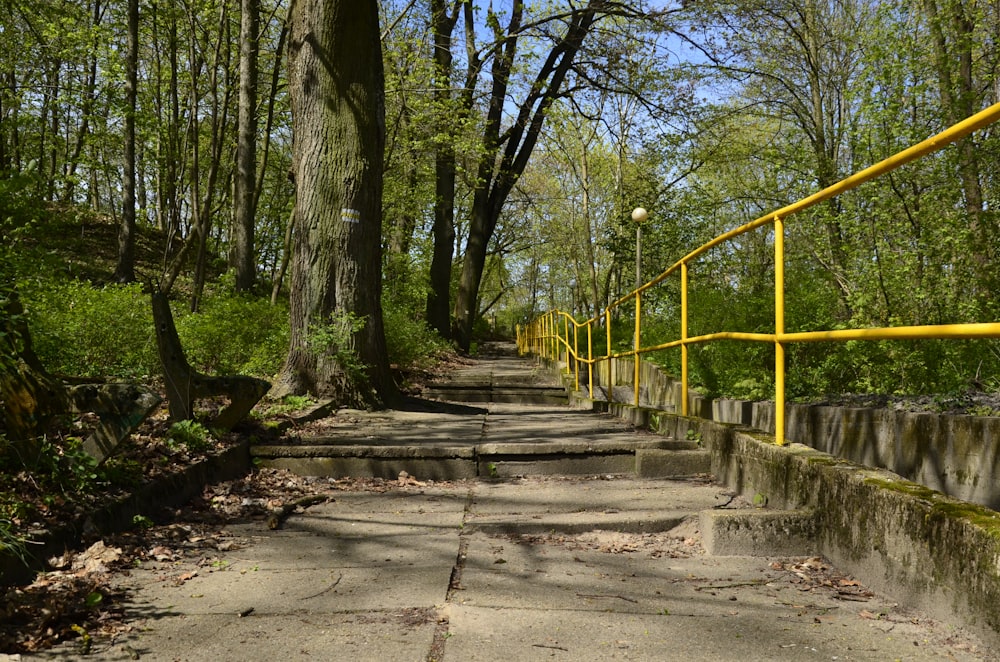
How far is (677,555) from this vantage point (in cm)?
309

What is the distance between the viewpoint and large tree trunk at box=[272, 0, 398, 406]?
23.4ft

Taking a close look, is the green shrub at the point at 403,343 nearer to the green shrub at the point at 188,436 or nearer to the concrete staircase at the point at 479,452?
the concrete staircase at the point at 479,452

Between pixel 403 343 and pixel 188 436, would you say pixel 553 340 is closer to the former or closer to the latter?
pixel 403 343

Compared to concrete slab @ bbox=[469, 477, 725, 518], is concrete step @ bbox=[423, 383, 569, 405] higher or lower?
higher

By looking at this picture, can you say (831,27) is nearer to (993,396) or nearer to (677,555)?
(993,396)

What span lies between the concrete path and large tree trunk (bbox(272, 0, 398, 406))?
3.36 meters

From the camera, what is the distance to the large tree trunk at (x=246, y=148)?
1109 centimetres

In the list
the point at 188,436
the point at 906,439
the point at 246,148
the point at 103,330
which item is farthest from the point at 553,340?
the point at 188,436

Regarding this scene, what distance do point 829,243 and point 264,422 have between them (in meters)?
9.21

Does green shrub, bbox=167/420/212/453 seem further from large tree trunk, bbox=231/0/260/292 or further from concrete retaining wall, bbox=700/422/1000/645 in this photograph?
large tree trunk, bbox=231/0/260/292

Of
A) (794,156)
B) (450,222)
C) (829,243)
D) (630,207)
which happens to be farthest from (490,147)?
(630,207)

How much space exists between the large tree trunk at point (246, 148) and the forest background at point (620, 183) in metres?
0.05

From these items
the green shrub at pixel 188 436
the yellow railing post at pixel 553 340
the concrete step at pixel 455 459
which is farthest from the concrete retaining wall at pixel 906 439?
the yellow railing post at pixel 553 340

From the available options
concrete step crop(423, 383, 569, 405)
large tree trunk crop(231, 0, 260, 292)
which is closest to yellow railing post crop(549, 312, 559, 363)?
concrete step crop(423, 383, 569, 405)
